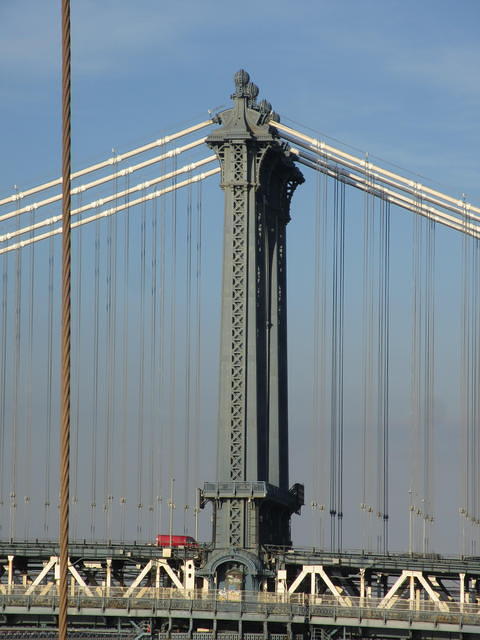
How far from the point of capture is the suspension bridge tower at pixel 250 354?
104 meters

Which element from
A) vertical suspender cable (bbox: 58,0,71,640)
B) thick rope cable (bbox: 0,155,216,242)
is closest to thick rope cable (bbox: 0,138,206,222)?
thick rope cable (bbox: 0,155,216,242)

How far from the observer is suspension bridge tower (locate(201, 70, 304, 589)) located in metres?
104

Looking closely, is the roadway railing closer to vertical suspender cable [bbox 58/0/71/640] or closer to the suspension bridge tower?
the suspension bridge tower

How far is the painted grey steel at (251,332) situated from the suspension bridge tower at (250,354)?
7cm

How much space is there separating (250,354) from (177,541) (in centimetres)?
1996

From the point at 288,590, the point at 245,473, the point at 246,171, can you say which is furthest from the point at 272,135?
the point at 288,590

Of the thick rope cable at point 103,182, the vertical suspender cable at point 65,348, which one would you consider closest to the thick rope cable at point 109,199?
the thick rope cable at point 103,182

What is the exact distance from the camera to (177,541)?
392ft

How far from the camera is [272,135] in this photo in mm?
109625

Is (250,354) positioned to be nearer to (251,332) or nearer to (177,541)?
(251,332)

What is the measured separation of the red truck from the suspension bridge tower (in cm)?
294

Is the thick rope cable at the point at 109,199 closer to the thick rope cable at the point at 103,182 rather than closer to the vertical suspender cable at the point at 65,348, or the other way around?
the thick rope cable at the point at 103,182

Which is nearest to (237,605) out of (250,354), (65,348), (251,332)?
(250,354)

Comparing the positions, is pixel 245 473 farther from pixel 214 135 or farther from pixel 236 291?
pixel 214 135
